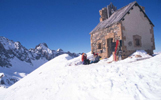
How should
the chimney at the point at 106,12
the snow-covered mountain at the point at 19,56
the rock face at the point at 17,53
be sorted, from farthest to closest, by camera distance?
the rock face at the point at 17,53 < the snow-covered mountain at the point at 19,56 < the chimney at the point at 106,12

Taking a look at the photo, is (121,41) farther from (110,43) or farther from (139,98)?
(139,98)

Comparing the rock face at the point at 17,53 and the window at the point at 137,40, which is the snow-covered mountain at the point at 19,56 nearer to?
the rock face at the point at 17,53

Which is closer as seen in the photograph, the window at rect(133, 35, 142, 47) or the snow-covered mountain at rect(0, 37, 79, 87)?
the window at rect(133, 35, 142, 47)

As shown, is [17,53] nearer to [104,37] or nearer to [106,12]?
[106,12]

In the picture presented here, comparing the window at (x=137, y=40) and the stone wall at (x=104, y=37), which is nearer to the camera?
the stone wall at (x=104, y=37)

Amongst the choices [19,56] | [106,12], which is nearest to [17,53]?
[19,56]

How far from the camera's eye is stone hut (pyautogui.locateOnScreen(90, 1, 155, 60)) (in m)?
9.55

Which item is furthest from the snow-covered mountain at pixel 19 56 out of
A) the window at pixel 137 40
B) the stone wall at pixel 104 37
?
the window at pixel 137 40

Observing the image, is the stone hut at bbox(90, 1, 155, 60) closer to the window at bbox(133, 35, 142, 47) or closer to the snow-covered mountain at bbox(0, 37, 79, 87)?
the window at bbox(133, 35, 142, 47)

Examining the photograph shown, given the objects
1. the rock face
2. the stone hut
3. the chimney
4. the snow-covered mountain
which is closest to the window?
the stone hut

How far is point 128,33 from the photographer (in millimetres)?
9820

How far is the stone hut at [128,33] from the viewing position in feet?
31.3

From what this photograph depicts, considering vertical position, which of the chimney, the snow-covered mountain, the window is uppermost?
the snow-covered mountain

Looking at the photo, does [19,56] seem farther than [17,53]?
No
